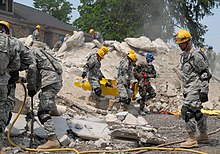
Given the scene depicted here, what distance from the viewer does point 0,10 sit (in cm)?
2595

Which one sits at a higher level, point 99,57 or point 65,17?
point 65,17

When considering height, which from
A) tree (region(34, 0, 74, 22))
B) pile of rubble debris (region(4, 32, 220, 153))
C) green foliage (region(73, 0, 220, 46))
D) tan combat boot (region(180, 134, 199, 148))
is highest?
tree (region(34, 0, 74, 22))

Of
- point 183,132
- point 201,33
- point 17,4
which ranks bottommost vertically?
point 183,132

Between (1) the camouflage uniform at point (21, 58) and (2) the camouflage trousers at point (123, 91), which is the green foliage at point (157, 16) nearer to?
(2) the camouflage trousers at point (123, 91)

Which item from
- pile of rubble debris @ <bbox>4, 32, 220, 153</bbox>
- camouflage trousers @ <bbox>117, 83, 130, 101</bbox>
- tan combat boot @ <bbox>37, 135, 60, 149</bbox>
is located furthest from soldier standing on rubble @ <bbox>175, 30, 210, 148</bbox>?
camouflage trousers @ <bbox>117, 83, 130, 101</bbox>

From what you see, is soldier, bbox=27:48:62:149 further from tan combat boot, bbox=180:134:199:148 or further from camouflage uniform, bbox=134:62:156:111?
camouflage uniform, bbox=134:62:156:111

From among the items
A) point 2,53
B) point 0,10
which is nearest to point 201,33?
point 0,10

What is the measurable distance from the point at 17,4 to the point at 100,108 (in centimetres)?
2587

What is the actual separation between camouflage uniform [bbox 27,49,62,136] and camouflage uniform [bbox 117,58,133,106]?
3886 millimetres

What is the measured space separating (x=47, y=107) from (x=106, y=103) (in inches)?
207

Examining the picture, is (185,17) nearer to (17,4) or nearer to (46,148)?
(17,4)

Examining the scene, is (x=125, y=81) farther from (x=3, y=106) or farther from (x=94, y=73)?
(x=3, y=106)

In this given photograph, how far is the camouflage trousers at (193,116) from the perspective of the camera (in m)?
5.54

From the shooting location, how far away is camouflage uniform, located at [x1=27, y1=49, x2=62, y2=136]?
549 centimetres
